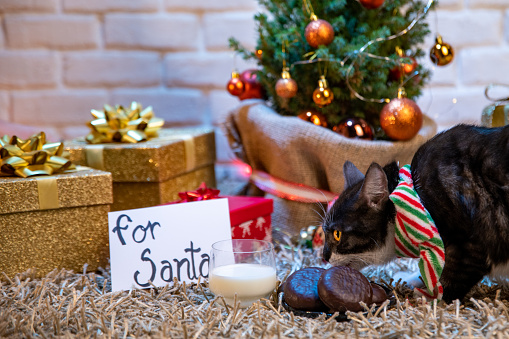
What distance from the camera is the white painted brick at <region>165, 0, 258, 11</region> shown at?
1.72 meters

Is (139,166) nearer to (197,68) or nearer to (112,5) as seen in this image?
(197,68)

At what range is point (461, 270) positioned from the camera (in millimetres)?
903

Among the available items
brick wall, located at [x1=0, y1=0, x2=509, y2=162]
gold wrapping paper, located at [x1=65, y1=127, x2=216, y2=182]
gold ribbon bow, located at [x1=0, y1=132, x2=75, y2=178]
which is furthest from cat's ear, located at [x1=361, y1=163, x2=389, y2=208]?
brick wall, located at [x1=0, y1=0, x2=509, y2=162]

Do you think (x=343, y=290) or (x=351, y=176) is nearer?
(x=343, y=290)

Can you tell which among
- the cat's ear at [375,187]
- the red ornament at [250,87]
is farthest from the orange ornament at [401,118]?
the red ornament at [250,87]

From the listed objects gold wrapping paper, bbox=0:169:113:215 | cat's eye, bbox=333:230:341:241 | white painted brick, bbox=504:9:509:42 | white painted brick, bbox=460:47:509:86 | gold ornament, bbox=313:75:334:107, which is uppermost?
white painted brick, bbox=504:9:509:42

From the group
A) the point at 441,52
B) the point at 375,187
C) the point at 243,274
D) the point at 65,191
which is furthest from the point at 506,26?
the point at 65,191

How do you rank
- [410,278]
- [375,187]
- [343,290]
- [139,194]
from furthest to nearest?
[139,194]
[410,278]
[375,187]
[343,290]

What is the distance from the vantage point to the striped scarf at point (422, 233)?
0.87 metres

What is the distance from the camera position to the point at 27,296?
0.93 meters

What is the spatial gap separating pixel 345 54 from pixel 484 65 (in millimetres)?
710

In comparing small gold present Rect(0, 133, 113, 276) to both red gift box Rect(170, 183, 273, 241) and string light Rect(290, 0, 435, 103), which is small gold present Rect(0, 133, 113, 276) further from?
string light Rect(290, 0, 435, 103)

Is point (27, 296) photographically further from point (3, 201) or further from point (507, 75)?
point (507, 75)

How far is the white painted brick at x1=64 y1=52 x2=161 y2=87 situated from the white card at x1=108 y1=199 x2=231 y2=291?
0.86m
